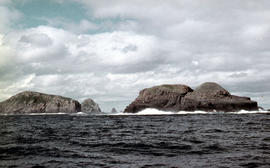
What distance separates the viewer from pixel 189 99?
512 feet

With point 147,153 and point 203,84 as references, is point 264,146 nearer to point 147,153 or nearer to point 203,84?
point 147,153

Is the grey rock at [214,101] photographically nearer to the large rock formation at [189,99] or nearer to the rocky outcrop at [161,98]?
the large rock formation at [189,99]

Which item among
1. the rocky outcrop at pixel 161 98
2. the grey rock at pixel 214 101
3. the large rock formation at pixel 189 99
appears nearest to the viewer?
the grey rock at pixel 214 101

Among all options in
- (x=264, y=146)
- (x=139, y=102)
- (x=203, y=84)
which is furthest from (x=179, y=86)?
(x=264, y=146)

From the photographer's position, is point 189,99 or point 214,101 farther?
point 189,99

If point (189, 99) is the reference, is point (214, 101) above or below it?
below

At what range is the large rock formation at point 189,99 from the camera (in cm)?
14588

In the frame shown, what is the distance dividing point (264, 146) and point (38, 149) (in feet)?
55.9

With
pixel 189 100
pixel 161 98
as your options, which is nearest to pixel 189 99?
pixel 189 100

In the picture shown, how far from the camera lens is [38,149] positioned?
65.5 ft

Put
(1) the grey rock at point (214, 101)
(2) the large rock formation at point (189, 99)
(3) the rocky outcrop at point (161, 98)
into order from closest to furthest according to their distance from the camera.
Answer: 1. (1) the grey rock at point (214, 101)
2. (2) the large rock formation at point (189, 99)
3. (3) the rocky outcrop at point (161, 98)

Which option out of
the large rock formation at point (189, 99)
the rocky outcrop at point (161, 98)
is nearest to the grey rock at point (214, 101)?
the large rock formation at point (189, 99)

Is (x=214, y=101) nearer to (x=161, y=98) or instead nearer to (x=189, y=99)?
(x=189, y=99)

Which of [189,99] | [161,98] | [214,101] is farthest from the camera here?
[161,98]
